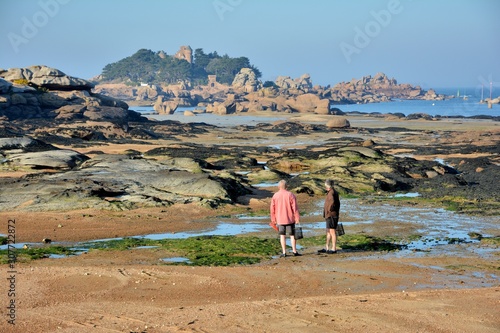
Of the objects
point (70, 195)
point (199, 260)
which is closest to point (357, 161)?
point (70, 195)

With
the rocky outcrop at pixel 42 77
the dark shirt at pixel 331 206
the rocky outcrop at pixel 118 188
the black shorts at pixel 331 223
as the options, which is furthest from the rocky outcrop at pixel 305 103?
the black shorts at pixel 331 223

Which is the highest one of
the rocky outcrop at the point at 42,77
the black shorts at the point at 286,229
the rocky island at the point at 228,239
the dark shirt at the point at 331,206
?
the rocky outcrop at the point at 42,77

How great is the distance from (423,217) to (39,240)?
1065 cm

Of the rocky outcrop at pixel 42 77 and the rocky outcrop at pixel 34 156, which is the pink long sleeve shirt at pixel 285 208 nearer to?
the rocky outcrop at pixel 34 156

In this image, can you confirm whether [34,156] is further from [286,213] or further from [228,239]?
[286,213]

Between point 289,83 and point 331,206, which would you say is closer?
point 331,206

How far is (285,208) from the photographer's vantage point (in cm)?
1520
